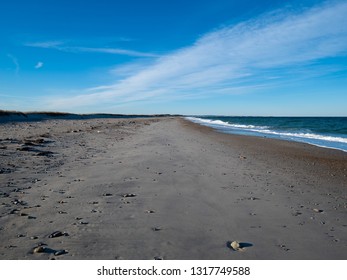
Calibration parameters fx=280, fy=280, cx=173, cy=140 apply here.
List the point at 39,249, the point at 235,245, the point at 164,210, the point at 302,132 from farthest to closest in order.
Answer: the point at 302,132
the point at 164,210
the point at 235,245
the point at 39,249

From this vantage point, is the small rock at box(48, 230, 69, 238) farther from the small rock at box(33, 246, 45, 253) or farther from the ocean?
the ocean

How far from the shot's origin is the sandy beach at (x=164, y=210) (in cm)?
406

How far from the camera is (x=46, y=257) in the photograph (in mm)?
3707

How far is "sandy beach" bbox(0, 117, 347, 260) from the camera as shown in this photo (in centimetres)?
406

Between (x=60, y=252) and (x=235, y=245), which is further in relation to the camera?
(x=235, y=245)

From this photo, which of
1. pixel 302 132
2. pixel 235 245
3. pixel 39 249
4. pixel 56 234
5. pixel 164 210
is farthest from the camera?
pixel 302 132

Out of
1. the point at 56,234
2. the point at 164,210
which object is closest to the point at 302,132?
the point at 164,210

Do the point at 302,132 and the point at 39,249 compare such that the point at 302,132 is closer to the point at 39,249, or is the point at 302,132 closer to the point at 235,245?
the point at 235,245

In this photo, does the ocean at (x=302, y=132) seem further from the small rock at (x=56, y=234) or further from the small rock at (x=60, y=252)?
the small rock at (x=60, y=252)

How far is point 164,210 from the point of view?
5621mm

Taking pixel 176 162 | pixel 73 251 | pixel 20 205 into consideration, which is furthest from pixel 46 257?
pixel 176 162

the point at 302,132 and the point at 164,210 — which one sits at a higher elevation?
the point at 302,132

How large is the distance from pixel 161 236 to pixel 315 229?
107 inches
